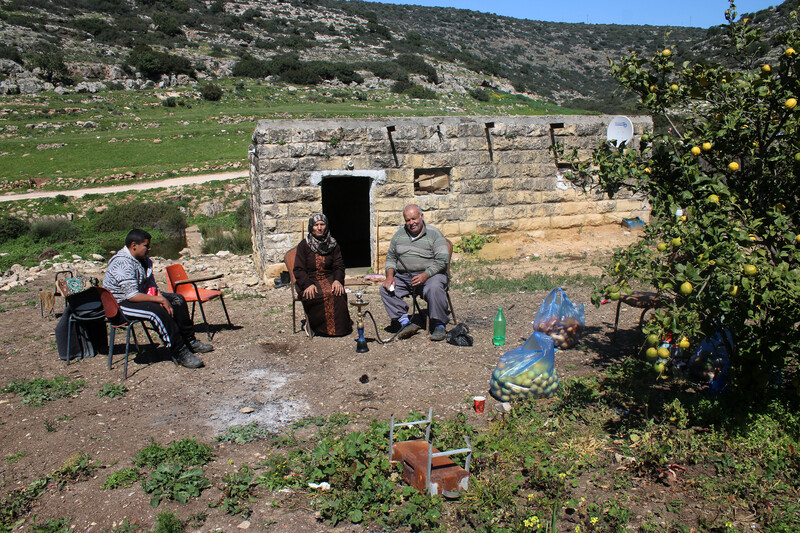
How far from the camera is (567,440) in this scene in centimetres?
450

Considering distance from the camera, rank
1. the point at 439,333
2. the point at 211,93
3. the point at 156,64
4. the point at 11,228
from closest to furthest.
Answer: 1. the point at 439,333
2. the point at 11,228
3. the point at 211,93
4. the point at 156,64

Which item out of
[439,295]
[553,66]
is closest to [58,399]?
[439,295]

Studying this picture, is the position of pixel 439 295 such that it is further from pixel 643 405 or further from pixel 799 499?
pixel 799 499

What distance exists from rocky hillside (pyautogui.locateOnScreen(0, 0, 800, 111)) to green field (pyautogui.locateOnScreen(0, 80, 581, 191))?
2.96 m

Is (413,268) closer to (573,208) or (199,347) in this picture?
(199,347)

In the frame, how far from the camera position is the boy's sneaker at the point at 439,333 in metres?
6.88

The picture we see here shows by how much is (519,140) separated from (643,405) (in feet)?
21.9

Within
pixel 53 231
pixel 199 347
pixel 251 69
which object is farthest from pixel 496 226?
pixel 251 69

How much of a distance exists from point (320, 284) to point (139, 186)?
15.4m

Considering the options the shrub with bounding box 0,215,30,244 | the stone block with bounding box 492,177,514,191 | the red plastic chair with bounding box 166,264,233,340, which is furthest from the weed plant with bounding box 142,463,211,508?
the shrub with bounding box 0,215,30,244

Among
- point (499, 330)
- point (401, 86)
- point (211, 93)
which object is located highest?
point (401, 86)

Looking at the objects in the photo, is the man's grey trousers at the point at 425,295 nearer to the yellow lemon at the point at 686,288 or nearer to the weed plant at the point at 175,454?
the weed plant at the point at 175,454

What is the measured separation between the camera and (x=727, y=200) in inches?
154

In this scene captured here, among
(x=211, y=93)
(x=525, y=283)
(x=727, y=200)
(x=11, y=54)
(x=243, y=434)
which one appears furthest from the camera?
(x=11, y=54)
